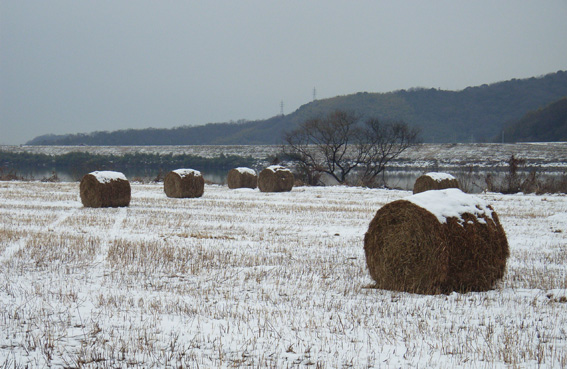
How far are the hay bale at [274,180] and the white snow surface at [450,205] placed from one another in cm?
2341

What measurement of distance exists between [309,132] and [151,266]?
41959mm

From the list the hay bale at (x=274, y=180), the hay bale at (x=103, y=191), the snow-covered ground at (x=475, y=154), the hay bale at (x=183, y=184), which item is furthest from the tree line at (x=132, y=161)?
the hay bale at (x=103, y=191)

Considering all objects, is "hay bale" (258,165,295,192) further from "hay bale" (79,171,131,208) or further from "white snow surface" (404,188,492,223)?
"white snow surface" (404,188,492,223)

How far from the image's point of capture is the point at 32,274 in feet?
27.1

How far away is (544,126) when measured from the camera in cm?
8869

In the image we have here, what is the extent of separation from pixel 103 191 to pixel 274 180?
41.6 ft

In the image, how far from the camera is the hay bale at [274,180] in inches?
1235

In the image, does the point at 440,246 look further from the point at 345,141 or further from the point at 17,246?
the point at 345,141

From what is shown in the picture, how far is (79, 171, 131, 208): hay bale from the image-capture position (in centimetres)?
2014

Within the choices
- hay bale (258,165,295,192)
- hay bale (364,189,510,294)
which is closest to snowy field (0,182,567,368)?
hay bale (364,189,510,294)

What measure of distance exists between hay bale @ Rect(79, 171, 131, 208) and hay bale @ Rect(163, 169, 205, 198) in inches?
206

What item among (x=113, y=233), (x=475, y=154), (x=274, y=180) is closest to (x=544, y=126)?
(x=475, y=154)

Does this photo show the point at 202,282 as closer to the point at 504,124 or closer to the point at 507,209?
the point at 507,209

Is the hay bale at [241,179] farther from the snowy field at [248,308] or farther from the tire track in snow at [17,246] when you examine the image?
the snowy field at [248,308]
